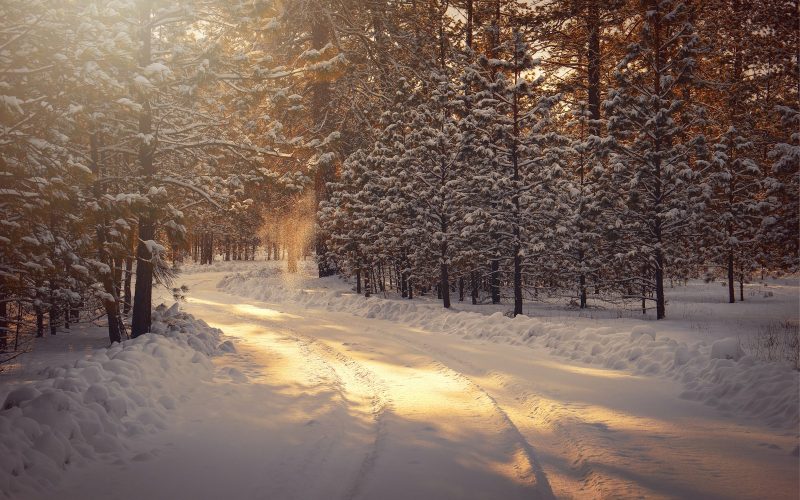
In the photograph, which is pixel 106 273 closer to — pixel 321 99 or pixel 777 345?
pixel 321 99

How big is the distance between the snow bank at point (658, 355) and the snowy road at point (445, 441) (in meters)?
0.47

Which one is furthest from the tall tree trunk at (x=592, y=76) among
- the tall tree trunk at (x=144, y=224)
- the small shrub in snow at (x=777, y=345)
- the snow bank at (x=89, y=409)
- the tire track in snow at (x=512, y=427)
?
the snow bank at (x=89, y=409)

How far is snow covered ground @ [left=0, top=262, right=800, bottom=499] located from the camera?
14.9 ft

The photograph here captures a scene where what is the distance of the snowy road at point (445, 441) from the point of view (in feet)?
14.8

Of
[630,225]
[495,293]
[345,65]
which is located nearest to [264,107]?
[345,65]

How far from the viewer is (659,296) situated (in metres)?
16.9

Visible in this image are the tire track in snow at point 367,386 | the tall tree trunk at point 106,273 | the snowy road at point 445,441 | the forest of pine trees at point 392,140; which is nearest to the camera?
the snowy road at point 445,441

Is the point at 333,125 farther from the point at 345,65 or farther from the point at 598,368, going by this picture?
the point at 598,368

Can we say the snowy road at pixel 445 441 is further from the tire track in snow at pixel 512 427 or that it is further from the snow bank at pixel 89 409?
the snow bank at pixel 89 409

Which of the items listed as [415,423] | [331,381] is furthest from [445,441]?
[331,381]

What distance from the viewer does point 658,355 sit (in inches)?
357

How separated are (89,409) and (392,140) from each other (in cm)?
1786

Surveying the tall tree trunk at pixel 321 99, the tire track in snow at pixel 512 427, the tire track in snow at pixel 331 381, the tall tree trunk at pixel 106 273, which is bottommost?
the tire track in snow at pixel 331 381

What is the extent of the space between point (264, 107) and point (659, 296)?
16.5 m
